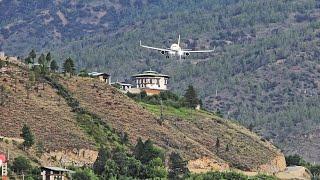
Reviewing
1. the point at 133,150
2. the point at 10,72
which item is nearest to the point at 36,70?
the point at 10,72

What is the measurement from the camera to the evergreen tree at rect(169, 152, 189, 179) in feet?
498

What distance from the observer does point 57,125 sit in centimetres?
15812

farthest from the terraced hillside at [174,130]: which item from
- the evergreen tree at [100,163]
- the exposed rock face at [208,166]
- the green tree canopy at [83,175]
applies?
the green tree canopy at [83,175]

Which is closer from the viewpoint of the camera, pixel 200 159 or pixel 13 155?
pixel 13 155

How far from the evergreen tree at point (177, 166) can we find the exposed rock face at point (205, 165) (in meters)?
7.57

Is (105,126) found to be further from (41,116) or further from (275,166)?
(275,166)

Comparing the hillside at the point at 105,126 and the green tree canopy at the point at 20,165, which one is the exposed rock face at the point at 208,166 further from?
the green tree canopy at the point at 20,165

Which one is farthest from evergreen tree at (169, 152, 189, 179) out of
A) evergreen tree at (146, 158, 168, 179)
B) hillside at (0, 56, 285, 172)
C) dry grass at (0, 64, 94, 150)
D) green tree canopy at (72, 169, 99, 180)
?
green tree canopy at (72, 169, 99, 180)

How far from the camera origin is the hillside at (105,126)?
508ft

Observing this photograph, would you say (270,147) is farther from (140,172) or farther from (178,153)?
(140,172)

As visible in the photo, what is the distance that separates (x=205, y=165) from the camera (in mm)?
166000

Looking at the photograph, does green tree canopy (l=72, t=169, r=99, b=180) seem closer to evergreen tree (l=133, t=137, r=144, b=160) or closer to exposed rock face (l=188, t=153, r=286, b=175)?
evergreen tree (l=133, t=137, r=144, b=160)

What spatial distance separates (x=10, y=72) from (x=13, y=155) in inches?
934

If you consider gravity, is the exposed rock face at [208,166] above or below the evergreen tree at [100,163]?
below
